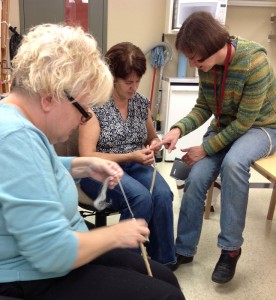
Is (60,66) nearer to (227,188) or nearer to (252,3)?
(227,188)

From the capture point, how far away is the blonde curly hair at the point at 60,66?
0.79 meters

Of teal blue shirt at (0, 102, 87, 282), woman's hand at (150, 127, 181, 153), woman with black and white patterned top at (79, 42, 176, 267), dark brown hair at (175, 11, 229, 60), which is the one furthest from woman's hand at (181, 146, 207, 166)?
teal blue shirt at (0, 102, 87, 282)

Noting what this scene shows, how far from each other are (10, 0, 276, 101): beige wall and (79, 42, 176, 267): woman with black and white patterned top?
7.16ft

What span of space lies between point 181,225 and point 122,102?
701mm

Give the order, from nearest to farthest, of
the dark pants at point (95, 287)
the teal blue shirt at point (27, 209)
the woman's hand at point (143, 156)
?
the teal blue shirt at point (27, 209)
the dark pants at point (95, 287)
the woman's hand at point (143, 156)

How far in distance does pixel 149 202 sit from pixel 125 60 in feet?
2.15

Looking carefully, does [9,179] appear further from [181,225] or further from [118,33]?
[118,33]

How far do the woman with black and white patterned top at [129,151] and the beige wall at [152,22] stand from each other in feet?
7.16

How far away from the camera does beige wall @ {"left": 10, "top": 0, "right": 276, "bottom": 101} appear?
3.61 metres

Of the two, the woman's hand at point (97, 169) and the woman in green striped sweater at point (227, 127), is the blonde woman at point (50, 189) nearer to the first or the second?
the woman's hand at point (97, 169)

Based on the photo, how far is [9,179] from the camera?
0.69 m

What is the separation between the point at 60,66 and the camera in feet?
2.60

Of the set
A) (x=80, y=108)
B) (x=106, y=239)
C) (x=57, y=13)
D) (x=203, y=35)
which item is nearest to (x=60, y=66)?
(x=80, y=108)

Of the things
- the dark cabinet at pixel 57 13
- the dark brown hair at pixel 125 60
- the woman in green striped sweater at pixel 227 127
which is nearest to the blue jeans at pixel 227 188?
the woman in green striped sweater at pixel 227 127
